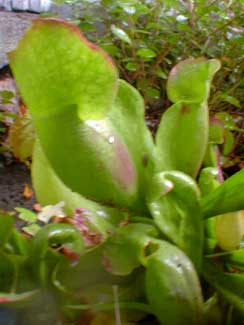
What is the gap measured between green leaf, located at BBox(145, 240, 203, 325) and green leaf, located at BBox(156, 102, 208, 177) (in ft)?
0.45

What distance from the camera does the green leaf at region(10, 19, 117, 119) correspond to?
0.36 m

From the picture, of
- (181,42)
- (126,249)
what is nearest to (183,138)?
(126,249)

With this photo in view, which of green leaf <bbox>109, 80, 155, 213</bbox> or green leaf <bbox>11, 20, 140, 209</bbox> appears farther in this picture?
green leaf <bbox>109, 80, 155, 213</bbox>

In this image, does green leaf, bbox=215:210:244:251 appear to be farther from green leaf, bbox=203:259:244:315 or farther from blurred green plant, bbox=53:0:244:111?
blurred green plant, bbox=53:0:244:111

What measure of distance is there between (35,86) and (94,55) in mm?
56

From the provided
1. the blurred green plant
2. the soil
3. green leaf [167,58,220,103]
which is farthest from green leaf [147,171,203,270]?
the blurred green plant

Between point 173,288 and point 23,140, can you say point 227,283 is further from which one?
point 23,140

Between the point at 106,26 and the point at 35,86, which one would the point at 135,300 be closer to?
the point at 35,86

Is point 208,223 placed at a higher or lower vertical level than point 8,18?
higher

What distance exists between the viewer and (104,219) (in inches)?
18.3

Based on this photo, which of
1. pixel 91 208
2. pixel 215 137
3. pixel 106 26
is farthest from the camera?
pixel 106 26

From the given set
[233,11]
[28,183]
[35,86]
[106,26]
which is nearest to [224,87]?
[233,11]

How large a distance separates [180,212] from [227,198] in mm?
46

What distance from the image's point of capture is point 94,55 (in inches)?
14.6
